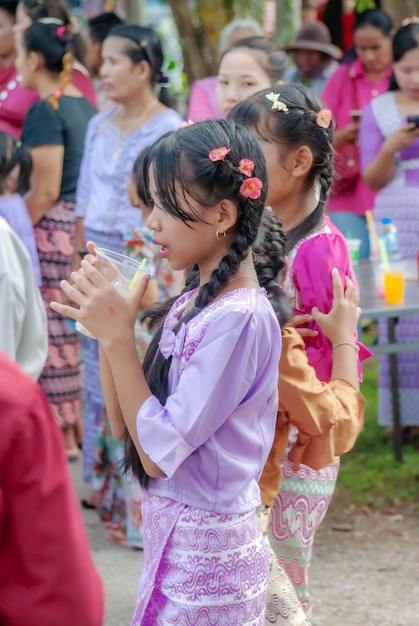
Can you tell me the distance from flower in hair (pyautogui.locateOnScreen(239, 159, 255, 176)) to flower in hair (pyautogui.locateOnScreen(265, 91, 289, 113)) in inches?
21.5

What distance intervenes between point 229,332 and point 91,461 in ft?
8.72

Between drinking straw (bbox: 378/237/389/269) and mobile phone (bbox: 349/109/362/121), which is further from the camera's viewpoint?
mobile phone (bbox: 349/109/362/121)

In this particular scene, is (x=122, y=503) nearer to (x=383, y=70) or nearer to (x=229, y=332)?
(x=229, y=332)

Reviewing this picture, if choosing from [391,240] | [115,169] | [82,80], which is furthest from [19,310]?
[82,80]

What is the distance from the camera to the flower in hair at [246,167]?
1.95 m

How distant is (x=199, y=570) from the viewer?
6.42 feet

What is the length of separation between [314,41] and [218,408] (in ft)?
18.9

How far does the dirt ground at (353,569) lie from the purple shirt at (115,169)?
4.07 ft

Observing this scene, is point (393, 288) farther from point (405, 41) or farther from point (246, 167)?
point (246, 167)

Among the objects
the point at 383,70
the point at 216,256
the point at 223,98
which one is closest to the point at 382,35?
the point at 383,70

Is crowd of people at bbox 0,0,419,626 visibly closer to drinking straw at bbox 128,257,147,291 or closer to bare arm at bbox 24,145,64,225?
drinking straw at bbox 128,257,147,291

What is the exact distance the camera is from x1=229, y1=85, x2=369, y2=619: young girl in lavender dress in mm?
2432

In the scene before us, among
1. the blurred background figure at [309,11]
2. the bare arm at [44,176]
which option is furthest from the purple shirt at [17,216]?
the blurred background figure at [309,11]

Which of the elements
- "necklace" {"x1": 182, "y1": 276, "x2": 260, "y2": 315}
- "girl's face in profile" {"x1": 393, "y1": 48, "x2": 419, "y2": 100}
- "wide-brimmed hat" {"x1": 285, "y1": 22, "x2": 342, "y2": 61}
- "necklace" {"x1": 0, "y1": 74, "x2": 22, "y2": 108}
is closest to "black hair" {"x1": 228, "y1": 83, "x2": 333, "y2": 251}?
"necklace" {"x1": 182, "y1": 276, "x2": 260, "y2": 315}
